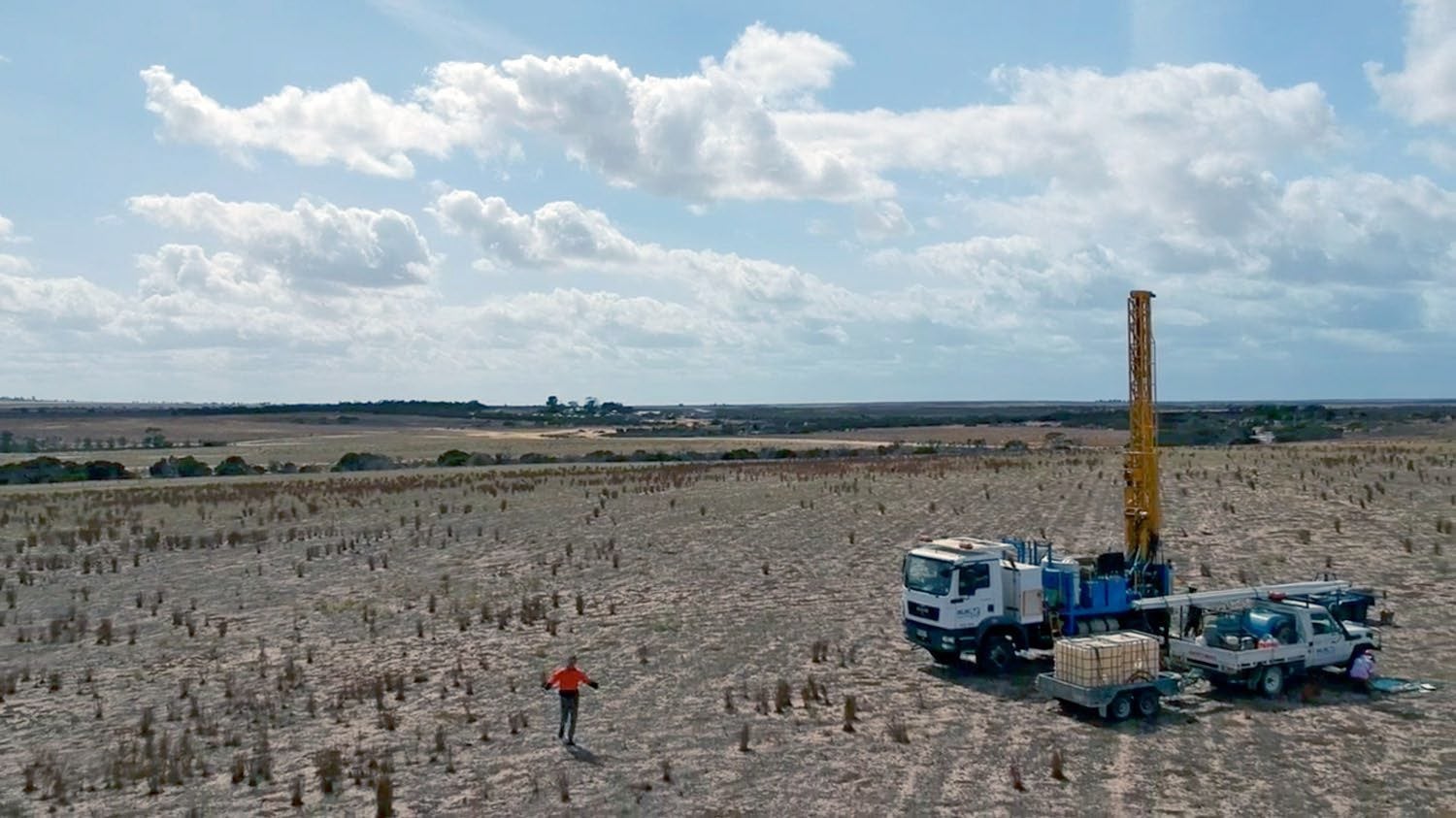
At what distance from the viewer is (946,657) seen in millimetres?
18859

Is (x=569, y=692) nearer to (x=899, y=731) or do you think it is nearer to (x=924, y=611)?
(x=899, y=731)

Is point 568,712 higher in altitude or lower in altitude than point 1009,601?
lower

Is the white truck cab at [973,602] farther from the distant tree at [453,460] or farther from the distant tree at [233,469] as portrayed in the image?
the distant tree at [453,460]

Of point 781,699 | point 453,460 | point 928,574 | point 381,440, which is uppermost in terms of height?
point 928,574

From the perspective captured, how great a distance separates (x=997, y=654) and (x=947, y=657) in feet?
2.53

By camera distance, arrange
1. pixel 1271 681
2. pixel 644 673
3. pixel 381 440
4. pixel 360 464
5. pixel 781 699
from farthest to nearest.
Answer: pixel 381 440 < pixel 360 464 < pixel 644 673 < pixel 1271 681 < pixel 781 699

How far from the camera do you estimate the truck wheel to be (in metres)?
17.3

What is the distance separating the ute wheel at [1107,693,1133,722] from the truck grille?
303 centimetres

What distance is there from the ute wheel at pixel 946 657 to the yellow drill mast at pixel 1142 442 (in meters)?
4.85

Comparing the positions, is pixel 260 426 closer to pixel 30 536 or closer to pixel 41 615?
pixel 30 536

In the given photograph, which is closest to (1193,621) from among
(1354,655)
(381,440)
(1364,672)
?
(1354,655)

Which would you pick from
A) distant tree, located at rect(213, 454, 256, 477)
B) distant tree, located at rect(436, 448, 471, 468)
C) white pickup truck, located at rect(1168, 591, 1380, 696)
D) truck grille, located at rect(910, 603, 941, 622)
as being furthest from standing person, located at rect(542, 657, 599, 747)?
distant tree, located at rect(436, 448, 471, 468)

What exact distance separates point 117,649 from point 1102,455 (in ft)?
177

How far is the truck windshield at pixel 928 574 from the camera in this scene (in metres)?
18.6
